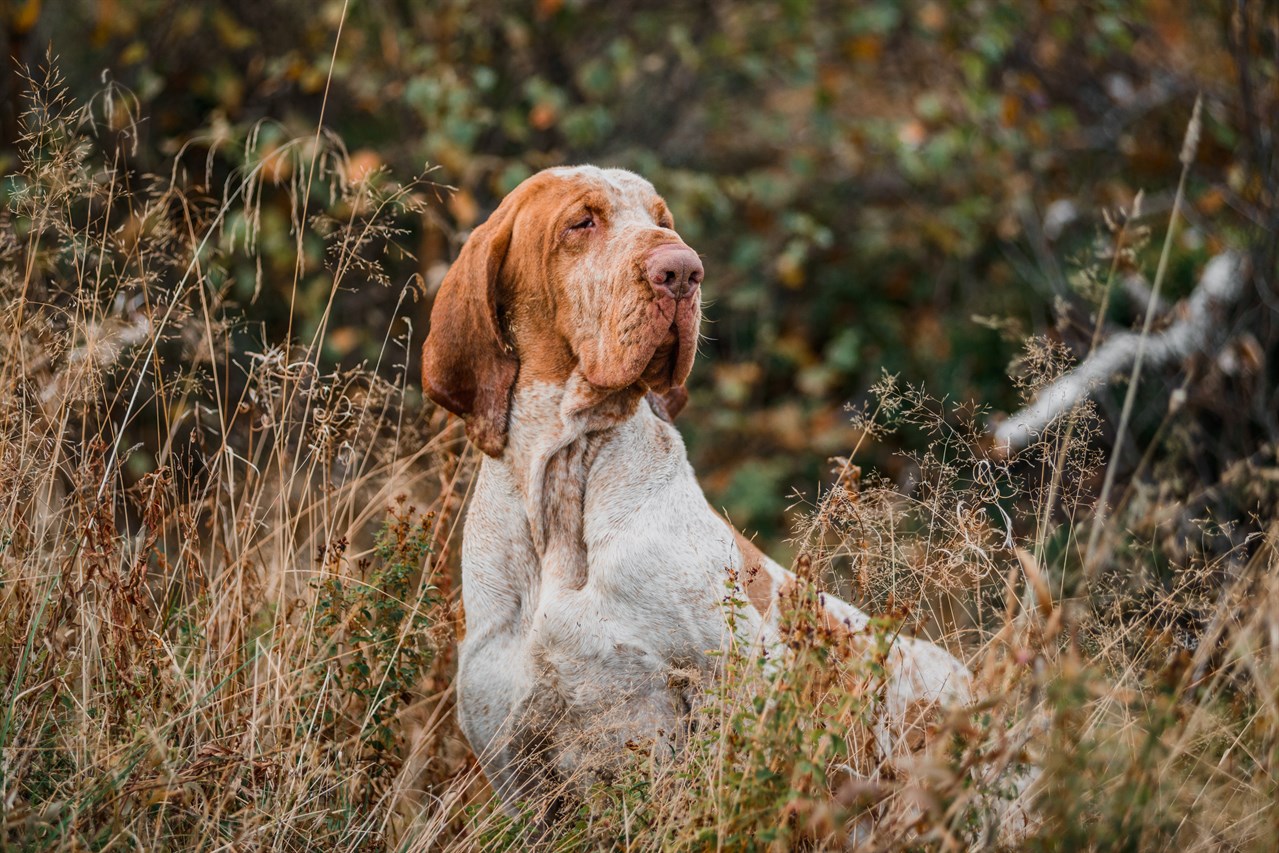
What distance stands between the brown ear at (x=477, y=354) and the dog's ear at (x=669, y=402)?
37 centimetres

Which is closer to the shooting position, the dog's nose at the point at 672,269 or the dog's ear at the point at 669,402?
the dog's nose at the point at 672,269

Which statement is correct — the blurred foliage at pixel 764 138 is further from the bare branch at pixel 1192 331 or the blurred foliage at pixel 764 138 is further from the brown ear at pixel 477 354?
the brown ear at pixel 477 354

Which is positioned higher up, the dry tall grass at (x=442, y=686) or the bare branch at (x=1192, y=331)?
the dry tall grass at (x=442, y=686)

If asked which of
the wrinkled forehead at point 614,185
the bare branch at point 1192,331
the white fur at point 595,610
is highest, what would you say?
the wrinkled forehead at point 614,185

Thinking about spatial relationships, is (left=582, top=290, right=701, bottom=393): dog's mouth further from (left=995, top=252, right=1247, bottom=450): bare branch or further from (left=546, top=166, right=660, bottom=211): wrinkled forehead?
(left=995, top=252, right=1247, bottom=450): bare branch

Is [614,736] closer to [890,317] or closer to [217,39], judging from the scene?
[217,39]

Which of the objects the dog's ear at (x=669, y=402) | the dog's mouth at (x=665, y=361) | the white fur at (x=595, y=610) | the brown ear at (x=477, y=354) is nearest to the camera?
the white fur at (x=595, y=610)

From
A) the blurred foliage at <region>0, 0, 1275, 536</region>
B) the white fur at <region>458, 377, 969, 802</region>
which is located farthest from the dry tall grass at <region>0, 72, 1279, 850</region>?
the blurred foliage at <region>0, 0, 1275, 536</region>

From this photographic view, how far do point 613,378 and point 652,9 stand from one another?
496cm

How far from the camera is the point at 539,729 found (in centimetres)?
273

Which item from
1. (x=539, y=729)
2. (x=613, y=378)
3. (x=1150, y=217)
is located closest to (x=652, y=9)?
(x=1150, y=217)

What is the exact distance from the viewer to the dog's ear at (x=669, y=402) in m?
3.10

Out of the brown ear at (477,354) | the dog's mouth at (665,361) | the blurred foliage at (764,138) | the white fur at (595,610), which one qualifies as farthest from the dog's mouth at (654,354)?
the blurred foliage at (764,138)

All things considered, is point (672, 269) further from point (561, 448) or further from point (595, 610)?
point (595, 610)
